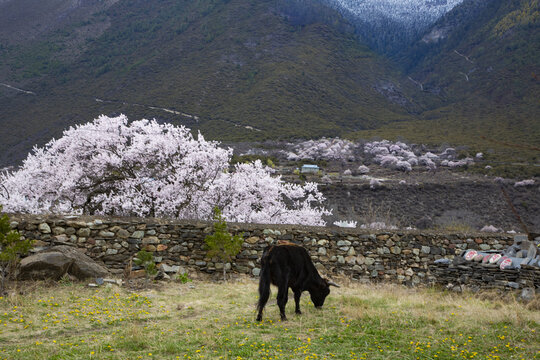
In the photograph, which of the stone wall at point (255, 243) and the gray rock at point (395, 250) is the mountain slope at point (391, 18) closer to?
the stone wall at point (255, 243)

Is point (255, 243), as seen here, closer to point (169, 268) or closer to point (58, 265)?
point (169, 268)

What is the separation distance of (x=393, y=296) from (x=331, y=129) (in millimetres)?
57801

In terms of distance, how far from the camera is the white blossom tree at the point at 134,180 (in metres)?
15.3

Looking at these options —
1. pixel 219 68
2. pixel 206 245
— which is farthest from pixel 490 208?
pixel 219 68

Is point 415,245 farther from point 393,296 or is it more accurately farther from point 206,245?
point 206,245

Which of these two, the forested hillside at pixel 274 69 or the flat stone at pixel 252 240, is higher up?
the forested hillside at pixel 274 69

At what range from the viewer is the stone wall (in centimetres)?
988

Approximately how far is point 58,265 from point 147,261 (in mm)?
1901

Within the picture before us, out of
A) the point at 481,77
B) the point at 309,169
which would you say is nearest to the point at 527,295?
the point at 309,169

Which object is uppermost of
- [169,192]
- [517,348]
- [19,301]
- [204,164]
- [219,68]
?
[219,68]

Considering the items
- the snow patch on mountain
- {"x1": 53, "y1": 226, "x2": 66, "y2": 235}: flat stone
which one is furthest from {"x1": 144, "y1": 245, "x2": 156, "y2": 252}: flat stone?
the snow patch on mountain

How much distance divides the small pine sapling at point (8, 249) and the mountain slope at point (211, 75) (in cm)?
4975

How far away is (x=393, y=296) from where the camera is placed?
8.86 meters

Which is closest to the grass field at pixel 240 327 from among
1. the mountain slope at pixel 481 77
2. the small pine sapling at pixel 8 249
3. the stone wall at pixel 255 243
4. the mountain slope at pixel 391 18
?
the small pine sapling at pixel 8 249
